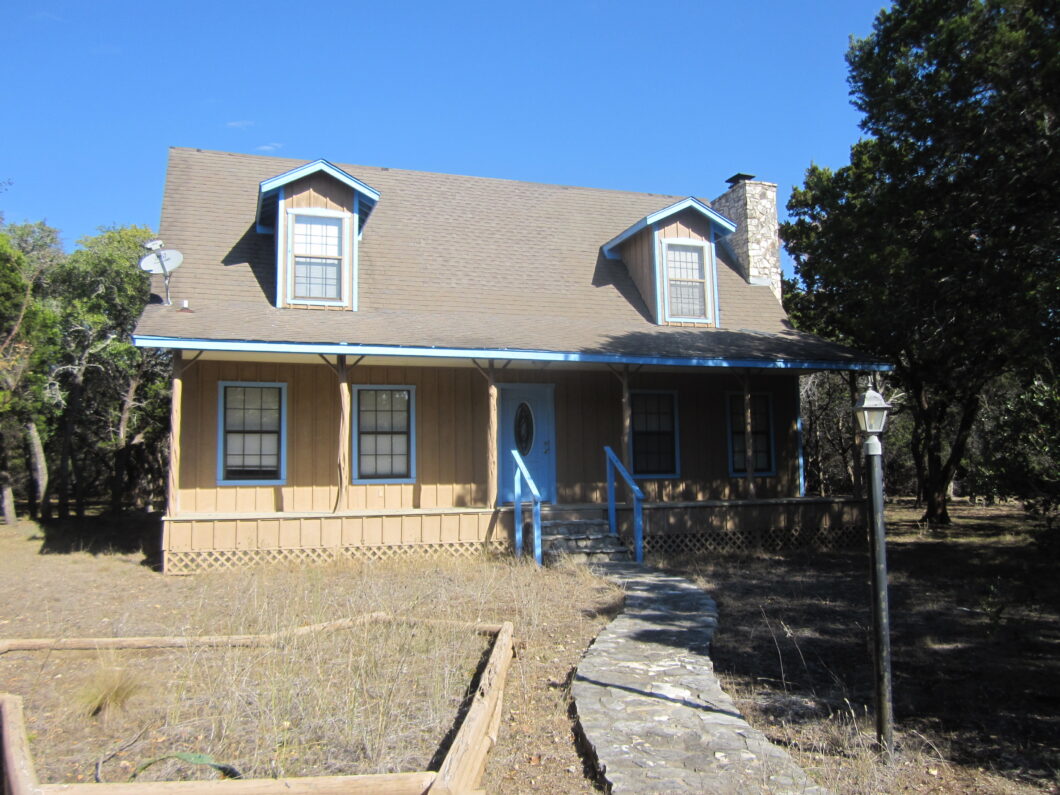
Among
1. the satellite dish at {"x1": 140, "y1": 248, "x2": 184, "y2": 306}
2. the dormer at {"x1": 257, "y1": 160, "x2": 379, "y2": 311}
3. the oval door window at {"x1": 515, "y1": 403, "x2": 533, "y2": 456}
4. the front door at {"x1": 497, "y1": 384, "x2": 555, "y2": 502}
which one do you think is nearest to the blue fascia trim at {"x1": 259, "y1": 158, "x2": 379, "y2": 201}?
the dormer at {"x1": 257, "y1": 160, "x2": 379, "y2": 311}

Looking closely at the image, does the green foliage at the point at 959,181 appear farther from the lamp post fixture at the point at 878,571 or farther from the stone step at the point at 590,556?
the lamp post fixture at the point at 878,571

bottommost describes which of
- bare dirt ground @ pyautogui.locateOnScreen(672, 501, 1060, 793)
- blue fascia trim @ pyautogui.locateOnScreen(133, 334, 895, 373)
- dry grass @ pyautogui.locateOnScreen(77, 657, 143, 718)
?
bare dirt ground @ pyautogui.locateOnScreen(672, 501, 1060, 793)

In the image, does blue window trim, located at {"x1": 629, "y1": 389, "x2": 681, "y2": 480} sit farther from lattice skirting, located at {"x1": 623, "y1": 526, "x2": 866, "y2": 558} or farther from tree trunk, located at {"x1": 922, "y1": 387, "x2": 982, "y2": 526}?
tree trunk, located at {"x1": 922, "y1": 387, "x2": 982, "y2": 526}

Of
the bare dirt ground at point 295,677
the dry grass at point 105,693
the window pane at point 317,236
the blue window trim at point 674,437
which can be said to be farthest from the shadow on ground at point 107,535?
the blue window trim at point 674,437

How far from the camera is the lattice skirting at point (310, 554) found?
10461mm

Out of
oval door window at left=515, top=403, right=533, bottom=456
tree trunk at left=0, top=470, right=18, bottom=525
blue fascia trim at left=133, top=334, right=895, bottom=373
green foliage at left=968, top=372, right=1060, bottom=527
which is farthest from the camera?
tree trunk at left=0, top=470, right=18, bottom=525

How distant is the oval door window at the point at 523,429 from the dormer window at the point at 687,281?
10.6ft

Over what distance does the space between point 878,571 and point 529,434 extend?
30.0 ft

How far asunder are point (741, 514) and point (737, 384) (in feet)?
9.13

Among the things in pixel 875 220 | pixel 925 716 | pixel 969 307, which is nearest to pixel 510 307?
pixel 875 220

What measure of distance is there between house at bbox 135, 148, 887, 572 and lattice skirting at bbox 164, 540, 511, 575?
4cm

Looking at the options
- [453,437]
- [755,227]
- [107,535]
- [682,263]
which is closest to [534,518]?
[453,437]

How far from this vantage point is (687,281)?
14453 millimetres

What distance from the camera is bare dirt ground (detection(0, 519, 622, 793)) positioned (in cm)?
435
